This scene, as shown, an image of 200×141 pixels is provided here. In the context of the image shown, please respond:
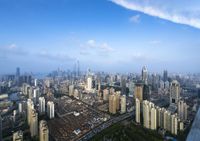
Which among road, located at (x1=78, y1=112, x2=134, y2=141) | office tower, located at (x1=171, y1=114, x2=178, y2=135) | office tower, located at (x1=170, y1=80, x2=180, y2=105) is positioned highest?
office tower, located at (x1=170, y1=80, x2=180, y2=105)

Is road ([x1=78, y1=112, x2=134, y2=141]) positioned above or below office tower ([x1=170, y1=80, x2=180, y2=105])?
below

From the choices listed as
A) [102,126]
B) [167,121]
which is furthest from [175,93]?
[102,126]

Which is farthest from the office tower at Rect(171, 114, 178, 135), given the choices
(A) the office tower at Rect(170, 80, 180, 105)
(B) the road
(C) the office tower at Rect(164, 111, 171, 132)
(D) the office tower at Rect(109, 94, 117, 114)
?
(A) the office tower at Rect(170, 80, 180, 105)

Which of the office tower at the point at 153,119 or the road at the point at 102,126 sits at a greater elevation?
the office tower at the point at 153,119

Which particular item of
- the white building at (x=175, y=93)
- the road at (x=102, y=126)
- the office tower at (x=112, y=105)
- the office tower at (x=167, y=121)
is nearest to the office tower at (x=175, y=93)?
the white building at (x=175, y=93)

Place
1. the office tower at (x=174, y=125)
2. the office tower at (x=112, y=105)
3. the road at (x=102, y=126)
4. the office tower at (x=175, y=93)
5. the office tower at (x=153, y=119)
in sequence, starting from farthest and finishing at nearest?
→ 1. the office tower at (x=175, y=93)
2. the office tower at (x=112, y=105)
3. the office tower at (x=153, y=119)
4. the road at (x=102, y=126)
5. the office tower at (x=174, y=125)

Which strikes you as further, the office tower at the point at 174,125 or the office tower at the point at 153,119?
the office tower at the point at 153,119

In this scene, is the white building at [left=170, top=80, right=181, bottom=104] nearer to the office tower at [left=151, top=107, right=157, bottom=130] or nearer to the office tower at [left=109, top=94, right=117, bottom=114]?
the office tower at [left=109, top=94, right=117, bottom=114]

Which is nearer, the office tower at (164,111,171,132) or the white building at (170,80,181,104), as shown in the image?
the office tower at (164,111,171,132)

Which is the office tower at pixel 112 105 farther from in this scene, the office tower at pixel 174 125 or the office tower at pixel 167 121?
the office tower at pixel 174 125

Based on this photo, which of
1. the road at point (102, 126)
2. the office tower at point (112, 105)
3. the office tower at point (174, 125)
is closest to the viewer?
the office tower at point (174, 125)

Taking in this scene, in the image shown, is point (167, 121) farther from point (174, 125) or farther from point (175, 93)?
point (175, 93)

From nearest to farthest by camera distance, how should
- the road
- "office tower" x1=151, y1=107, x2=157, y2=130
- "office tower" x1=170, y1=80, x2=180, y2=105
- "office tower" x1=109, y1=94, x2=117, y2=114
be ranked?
the road
"office tower" x1=151, y1=107, x2=157, y2=130
"office tower" x1=109, y1=94, x2=117, y2=114
"office tower" x1=170, y1=80, x2=180, y2=105
